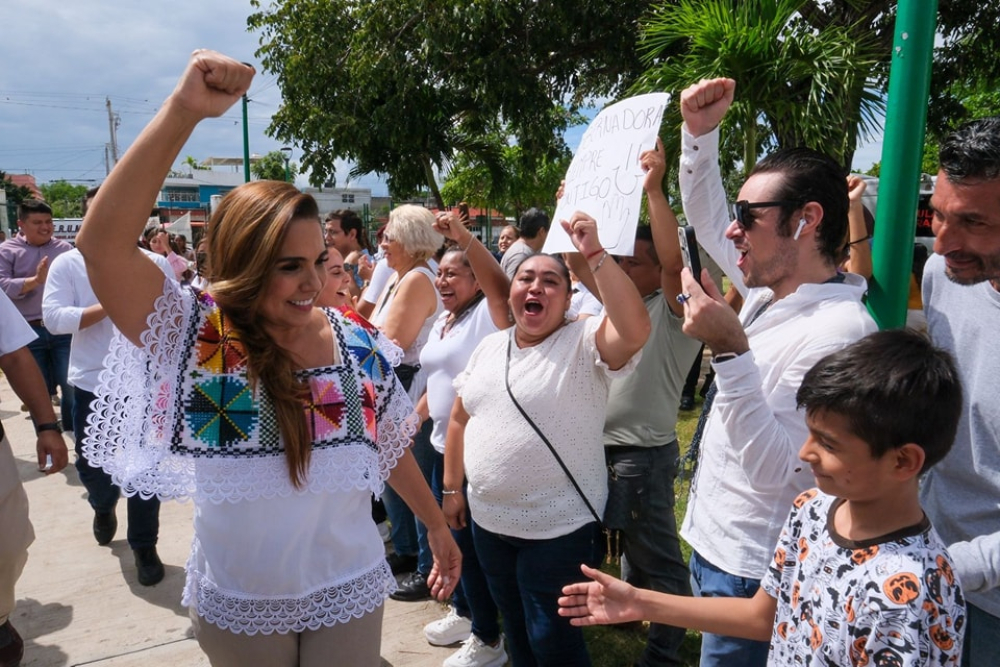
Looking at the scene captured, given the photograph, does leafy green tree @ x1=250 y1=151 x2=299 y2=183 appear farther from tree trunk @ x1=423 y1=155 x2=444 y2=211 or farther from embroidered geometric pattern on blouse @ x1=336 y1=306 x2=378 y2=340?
embroidered geometric pattern on blouse @ x1=336 y1=306 x2=378 y2=340

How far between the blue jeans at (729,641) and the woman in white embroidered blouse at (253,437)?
35.1 inches

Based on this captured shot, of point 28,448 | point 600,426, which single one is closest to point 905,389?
point 600,426

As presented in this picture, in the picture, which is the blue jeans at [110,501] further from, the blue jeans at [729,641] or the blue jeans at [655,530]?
the blue jeans at [729,641]

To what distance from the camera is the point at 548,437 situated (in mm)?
2492

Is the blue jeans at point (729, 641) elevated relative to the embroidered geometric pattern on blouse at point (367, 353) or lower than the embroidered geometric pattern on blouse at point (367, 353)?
lower

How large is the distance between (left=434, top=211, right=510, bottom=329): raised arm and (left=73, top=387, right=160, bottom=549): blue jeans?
2.13m

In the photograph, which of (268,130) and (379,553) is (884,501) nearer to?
(379,553)

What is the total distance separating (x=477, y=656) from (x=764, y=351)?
209 cm

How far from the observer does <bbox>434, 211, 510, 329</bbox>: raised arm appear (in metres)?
3.18

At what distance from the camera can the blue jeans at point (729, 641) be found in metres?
1.85

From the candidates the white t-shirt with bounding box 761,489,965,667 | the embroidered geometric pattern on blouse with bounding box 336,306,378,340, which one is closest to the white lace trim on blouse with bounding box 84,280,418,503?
the embroidered geometric pattern on blouse with bounding box 336,306,378,340

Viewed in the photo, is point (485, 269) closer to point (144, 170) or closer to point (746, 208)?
point (746, 208)

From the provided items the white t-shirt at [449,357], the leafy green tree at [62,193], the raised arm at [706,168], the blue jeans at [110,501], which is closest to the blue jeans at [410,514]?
the white t-shirt at [449,357]

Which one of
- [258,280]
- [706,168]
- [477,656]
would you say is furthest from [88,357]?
[706,168]
